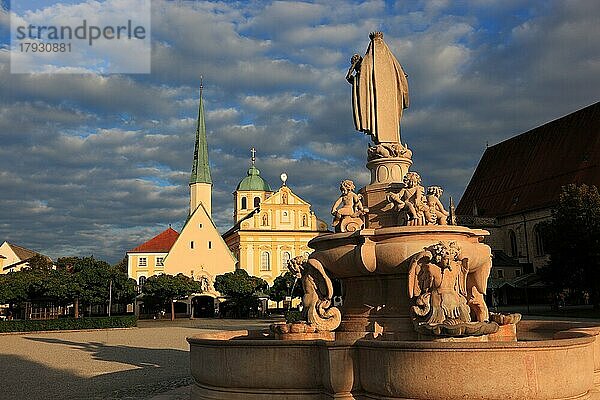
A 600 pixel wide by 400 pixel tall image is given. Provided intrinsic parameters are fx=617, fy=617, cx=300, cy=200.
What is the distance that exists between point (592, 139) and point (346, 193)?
190 feet

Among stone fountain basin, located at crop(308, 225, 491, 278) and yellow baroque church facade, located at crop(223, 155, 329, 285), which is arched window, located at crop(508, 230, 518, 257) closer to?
yellow baroque church facade, located at crop(223, 155, 329, 285)

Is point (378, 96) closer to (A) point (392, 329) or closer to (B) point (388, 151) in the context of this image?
(B) point (388, 151)

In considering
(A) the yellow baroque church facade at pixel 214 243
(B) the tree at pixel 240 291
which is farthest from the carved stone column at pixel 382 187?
(A) the yellow baroque church facade at pixel 214 243

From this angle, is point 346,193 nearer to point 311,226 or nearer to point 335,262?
point 335,262

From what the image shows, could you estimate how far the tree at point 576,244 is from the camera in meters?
39.3

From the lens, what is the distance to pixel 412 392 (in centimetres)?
650

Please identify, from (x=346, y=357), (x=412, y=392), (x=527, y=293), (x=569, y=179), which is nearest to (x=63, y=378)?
(x=346, y=357)

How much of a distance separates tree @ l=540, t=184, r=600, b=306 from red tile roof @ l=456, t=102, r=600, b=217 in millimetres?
17802

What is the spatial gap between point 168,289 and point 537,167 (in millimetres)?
41533

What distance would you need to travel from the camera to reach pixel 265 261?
246 ft

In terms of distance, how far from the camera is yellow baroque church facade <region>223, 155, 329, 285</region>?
7450cm

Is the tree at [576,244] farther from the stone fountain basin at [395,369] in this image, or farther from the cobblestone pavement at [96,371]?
the stone fountain basin at [395,369]

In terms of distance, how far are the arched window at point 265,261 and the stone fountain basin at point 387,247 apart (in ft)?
215

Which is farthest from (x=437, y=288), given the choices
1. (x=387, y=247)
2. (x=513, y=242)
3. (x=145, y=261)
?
(x=145, y=261)
